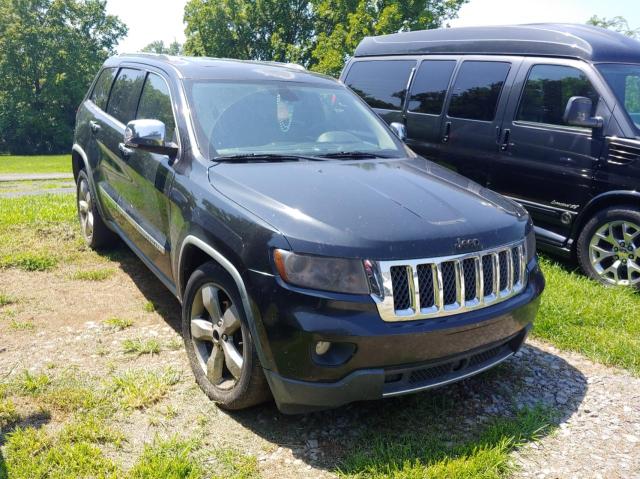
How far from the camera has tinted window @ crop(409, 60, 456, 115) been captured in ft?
22.2

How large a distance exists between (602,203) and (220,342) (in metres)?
3.83

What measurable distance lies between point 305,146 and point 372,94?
13.7 feet

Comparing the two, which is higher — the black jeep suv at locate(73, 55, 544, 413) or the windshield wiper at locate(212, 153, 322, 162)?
the windshield wiper at locate(212, 153, 322, 162)

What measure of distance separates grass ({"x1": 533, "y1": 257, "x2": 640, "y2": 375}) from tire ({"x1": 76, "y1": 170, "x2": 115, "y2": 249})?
4.00 metres

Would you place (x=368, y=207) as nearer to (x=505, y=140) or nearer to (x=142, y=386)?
(x=142, y=386)

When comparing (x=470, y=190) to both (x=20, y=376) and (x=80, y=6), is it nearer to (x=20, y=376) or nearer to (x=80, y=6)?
(x=20, y=376)

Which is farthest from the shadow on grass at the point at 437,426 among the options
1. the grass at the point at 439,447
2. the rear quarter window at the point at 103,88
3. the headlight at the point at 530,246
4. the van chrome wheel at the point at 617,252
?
the rear quarter window at the point at 103,88

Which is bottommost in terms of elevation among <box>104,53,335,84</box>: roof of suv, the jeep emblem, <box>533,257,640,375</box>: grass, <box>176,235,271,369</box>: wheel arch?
<box>533,257,640,375</box>: grass

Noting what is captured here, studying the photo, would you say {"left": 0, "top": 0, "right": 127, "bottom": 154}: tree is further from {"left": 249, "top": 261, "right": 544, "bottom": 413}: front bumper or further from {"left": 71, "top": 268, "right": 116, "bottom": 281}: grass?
{"left": 249, "top": 261, "right": 544, "bottom": 413}: front bumper

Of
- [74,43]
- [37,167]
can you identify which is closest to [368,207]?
[37,167]

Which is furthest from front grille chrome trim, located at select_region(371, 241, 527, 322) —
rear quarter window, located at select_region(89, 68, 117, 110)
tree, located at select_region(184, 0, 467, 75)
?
tree, located at select_region(184, 0, 467, 75)

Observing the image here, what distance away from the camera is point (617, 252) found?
204 inches

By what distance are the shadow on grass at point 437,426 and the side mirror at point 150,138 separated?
1.62 meters

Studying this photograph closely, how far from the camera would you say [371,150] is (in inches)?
159
